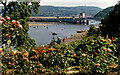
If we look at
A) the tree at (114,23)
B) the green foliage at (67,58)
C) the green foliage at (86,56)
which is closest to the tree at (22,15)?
the green foliage at (67,58)

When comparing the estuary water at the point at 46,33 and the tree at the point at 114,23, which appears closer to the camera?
the tree at the point at 114,23

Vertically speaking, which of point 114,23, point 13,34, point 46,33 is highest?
point 13,34

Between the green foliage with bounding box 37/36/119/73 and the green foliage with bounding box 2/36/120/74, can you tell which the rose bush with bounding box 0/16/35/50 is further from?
the green foliage with bounding box 37/36/119/73

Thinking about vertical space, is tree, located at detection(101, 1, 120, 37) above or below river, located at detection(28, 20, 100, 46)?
above

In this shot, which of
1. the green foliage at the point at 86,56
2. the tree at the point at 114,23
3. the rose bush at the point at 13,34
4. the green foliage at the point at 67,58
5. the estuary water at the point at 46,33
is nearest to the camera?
the green foliage at the point at 67,58

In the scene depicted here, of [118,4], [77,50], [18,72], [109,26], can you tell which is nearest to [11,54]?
[18,72]

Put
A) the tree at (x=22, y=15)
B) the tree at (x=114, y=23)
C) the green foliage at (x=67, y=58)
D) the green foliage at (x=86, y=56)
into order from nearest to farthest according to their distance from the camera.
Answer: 1. the green foliage at (x=67, y=58)
2. the green foliage at (x=86, y=56)
3. the tree at (x=22, y=15)
4. the tree at (x=114, y=23)

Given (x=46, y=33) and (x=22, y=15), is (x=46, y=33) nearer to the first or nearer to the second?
(x=46, y=33)

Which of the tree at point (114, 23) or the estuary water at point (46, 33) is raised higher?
the tree at point (114, 23)

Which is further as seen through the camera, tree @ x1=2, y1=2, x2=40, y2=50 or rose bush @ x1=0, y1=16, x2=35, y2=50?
tree @ x1=2, y1=2, x2=40, y2=50

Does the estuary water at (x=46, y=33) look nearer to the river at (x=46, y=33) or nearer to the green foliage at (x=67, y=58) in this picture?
the river at (x=46, y=33)

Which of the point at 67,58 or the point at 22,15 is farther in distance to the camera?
the point at 22,15

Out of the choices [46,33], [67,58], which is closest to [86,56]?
[67,58]

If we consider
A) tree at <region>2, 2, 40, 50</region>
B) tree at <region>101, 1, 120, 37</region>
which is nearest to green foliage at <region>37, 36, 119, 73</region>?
tree at <region>2, 2, 40, 50</region>
